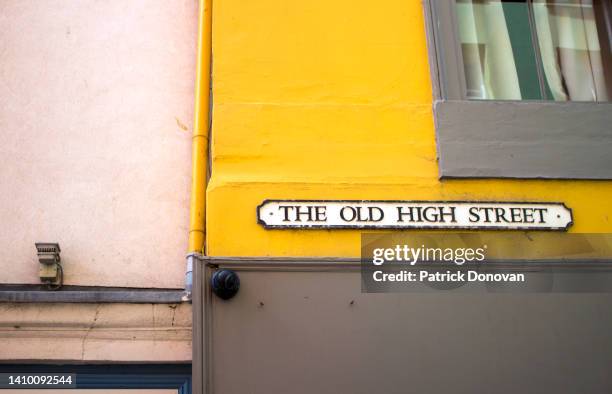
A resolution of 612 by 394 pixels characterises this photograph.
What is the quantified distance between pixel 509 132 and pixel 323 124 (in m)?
1.46

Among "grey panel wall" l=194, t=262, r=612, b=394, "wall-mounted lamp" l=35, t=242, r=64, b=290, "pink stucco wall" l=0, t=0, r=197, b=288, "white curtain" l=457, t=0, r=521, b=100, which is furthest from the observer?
"white curtain" l=457, t=0, r=521, b=100

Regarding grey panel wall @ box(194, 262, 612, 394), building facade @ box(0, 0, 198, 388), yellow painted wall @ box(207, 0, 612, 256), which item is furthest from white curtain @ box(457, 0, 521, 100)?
building facade @ box(0, 0, 198, 388)

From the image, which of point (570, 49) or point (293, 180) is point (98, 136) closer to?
point (293, 180)

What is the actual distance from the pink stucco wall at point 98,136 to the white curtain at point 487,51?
2.34m

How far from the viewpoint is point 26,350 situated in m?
5.05

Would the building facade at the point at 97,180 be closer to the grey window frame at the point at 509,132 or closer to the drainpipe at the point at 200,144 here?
the drainpipe at the point at 200,144

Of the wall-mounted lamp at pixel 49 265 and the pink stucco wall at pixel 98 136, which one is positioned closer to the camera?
the wall-mounted lamp at pixel 49 265

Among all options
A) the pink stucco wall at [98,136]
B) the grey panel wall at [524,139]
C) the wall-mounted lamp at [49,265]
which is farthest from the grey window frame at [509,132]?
the wall-mounted lamp at [49,265]

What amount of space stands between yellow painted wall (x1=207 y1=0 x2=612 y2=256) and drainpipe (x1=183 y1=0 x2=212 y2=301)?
264 millimetres

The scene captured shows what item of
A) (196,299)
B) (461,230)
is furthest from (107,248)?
(461,230)

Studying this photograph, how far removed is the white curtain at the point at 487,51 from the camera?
575 centimetres

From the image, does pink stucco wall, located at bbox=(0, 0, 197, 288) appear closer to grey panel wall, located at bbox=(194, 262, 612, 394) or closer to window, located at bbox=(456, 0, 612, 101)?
grey panel wall, located at bbox=(194, 262, 612, 394)

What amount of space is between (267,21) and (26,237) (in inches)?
101

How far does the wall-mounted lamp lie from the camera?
5223mm
